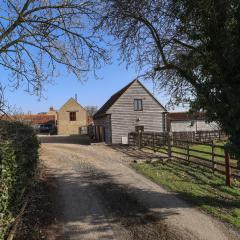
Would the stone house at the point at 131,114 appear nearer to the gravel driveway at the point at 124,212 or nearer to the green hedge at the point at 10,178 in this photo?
the gravel driveway at the point at 124,212

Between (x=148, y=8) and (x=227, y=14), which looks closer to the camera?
(x=227, y=14)

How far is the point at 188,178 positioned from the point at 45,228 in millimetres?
7075

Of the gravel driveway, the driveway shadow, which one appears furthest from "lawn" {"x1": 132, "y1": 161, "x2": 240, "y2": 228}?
the driveway shadow

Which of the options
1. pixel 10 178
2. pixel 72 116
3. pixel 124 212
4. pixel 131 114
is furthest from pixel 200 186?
pixel 72 116

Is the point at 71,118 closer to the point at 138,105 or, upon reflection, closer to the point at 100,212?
the point at 138,105

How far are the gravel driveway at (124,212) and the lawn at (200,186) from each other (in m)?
0.42

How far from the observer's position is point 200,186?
1227 cm

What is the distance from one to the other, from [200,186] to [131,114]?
942 inches

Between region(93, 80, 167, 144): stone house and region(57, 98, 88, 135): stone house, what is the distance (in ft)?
72.9

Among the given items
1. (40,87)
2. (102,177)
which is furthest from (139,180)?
(40,87)

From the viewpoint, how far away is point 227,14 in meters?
8.23

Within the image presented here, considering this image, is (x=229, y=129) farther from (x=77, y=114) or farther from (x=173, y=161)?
(x=77, y=114)

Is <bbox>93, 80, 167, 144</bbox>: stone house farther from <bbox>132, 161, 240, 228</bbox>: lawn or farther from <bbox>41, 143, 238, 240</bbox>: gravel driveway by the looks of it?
<bbox>41, 143, 238, 240</bbox>: gravel driveway

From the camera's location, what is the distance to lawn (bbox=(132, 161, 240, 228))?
933cm
